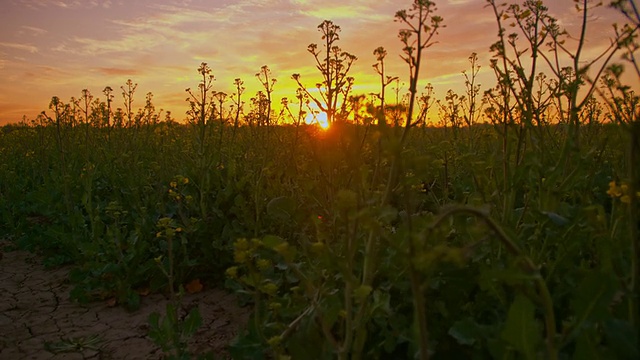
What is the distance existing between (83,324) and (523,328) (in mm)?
2930

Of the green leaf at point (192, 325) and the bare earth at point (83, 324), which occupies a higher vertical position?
the green leaf at point (192, 325)

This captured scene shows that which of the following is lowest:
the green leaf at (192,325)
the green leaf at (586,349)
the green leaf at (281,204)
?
the green leaf at (192,325)

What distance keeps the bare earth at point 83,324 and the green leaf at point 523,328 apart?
184 cm

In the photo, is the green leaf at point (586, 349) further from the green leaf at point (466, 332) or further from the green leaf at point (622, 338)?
the green leaf at point (466, 332)

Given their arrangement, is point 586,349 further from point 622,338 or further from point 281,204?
point 281,204

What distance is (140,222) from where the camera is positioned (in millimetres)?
4027

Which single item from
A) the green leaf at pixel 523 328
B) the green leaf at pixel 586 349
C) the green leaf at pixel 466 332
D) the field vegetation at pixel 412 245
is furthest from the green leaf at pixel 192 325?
the green leaf at pixel 586 349

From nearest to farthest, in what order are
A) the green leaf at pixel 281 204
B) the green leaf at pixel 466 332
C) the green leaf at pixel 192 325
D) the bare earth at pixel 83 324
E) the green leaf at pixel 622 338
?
the green leaf at pixel 622 338 → the green leaf at pixel 466 332 → the green leaf at pixel 281 204 → the green leaf at pixel 192 325 → the bare earth at pixel 83 324

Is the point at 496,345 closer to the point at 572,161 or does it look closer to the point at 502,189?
the point at 502,189

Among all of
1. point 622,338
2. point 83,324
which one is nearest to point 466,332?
point 622,338

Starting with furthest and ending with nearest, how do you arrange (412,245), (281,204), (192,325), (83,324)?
(83,324), (192,325), (281,204), (412,245)

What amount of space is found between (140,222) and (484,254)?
2.98m

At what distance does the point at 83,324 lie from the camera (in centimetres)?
324

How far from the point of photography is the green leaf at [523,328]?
1.40m
